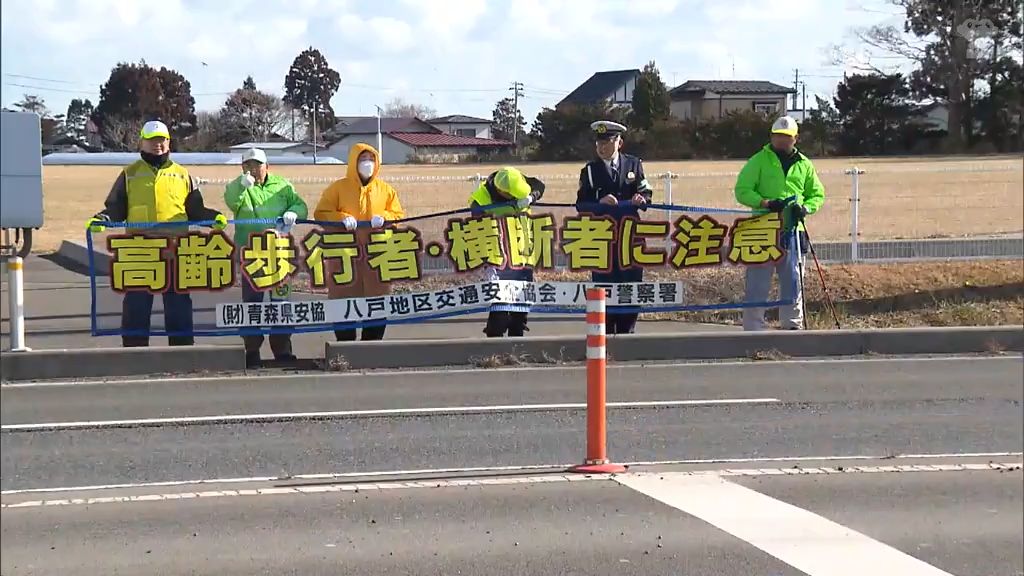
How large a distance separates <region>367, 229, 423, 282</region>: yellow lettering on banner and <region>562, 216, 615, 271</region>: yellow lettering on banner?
1502 mm

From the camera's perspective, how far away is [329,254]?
→ 1229 cm

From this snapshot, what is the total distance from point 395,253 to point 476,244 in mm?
802

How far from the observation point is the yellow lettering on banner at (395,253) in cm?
1241

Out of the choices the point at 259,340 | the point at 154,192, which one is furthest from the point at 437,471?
the point at 154,192

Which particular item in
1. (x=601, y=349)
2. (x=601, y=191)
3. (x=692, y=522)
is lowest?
(x=692, y=522)

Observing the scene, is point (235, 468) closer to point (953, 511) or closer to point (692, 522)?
point (692, 522)

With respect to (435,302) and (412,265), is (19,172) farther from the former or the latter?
(435,302)

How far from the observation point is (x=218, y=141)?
46.1 m

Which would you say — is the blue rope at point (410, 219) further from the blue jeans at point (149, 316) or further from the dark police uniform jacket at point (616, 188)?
the blue jeans at point (149, 316)

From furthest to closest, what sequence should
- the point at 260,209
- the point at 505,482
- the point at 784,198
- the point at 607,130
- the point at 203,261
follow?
the point at 784,198 < the point at 607,130 < the point at 203,261 < the point at 260,209 < the point at 505,482

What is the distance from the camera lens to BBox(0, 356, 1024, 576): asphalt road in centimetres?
609

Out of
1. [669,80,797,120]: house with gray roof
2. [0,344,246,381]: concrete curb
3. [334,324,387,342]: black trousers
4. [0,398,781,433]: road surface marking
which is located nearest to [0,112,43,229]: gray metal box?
[0,398,781,433]: road surface marking

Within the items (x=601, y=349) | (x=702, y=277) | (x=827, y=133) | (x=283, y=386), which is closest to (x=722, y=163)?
(x=827, y=133)

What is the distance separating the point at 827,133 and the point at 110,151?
30854mm
